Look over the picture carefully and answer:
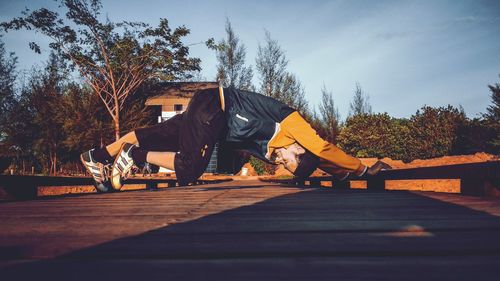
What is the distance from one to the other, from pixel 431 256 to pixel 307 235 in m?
0.35

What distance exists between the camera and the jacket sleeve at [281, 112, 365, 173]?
129 inches

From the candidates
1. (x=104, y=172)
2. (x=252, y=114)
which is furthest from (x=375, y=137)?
(x=104, y=172)

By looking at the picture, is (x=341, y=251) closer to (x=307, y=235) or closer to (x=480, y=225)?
(x=307, y=235)

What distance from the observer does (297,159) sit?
3457 millimetres

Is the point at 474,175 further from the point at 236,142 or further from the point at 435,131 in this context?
the point at 435,131

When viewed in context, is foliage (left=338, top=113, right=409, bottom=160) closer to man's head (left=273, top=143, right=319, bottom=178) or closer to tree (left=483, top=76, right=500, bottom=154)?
tree (left=483, top=76, right=500, bottom=154)

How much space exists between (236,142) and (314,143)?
913mm

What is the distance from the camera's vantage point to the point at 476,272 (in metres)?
0.58

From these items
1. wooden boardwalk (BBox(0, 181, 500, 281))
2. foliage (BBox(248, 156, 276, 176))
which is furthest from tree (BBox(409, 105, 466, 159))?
wooden boardwalk (BBox(0, 181, 500, 281))

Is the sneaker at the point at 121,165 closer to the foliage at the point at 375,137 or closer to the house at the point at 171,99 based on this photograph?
the foliage at the point at 375,137

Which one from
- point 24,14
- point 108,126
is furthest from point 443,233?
point 24,14

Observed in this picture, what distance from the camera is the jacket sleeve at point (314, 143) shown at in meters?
3.28

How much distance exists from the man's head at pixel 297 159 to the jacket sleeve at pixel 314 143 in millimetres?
137

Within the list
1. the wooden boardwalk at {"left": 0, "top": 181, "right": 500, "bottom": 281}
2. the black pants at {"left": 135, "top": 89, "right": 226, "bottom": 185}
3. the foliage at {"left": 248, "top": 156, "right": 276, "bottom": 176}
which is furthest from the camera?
the foliage at {"left": 248, "top": 156, "right": 276, "bottom": 176}
